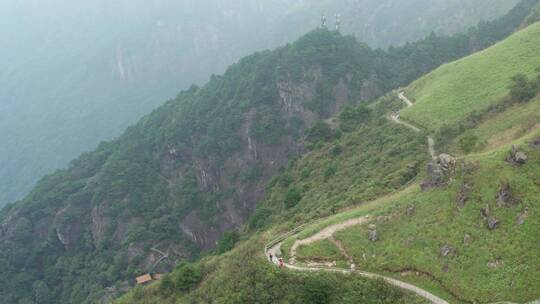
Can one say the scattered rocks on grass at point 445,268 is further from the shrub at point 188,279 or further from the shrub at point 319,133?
the shrub at point 319,133

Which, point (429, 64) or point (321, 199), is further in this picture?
point (429, 64)

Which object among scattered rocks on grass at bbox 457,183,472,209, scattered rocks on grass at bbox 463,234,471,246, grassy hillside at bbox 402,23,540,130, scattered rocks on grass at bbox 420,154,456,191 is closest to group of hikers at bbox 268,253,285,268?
scattered rocks on grass at bbox 420,154,456,191

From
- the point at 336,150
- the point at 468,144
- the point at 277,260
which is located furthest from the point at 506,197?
the point at 336,150

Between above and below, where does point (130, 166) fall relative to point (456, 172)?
above

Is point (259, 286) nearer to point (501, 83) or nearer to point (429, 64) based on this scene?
point (501, 83)

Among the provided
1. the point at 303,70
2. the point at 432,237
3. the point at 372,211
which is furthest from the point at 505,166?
the point at 303,70

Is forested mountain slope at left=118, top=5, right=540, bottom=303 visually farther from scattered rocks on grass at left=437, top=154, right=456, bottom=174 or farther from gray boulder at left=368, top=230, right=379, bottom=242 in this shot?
scattered rocks on grass at left=437, top=154, right=456, bottom=174

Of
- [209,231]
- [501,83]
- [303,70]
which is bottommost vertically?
[209,231]
